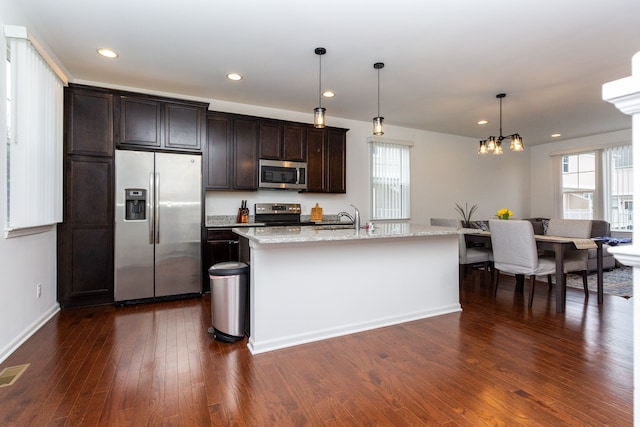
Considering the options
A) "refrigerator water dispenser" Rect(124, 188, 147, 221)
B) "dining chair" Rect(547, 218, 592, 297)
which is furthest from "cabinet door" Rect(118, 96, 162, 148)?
"dining chair" Rect(547, 218, 592, 297)

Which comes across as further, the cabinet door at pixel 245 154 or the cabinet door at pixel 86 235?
the cabinet door at pixel 245 154

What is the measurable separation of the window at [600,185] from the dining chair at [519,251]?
4236mm

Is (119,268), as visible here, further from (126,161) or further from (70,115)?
(70,115)

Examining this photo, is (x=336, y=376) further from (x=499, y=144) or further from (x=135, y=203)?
(x=499, y=144)

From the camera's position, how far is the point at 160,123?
12.6 ft

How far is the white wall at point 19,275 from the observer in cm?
235

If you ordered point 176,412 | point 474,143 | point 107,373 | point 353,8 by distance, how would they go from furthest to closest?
point 474,143, point 353,8, point 107,373, point 176,412

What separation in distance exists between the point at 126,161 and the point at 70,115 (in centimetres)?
70

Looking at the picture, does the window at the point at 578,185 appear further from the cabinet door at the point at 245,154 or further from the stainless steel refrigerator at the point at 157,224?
the stainless steel refrigerator at the point at 157,224

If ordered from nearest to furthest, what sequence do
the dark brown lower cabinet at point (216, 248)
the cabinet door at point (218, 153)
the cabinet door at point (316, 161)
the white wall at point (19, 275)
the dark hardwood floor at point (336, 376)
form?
1. the dark hardwood floor at point (336, 376)
2. the white wall at point (19, 275)
3. the dark brown lower cabinet at point (216, 248)
4. the cabinet door at point (218, 153)
5. the cabinet door at point (316, 161)

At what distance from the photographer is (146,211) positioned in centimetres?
374

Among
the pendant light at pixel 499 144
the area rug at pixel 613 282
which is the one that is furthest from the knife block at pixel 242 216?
the area rug at pixel 613 282

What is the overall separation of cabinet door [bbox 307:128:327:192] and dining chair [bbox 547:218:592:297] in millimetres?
3275

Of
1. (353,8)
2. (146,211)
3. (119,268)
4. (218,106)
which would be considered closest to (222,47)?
(353,8)
